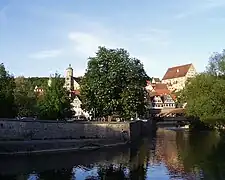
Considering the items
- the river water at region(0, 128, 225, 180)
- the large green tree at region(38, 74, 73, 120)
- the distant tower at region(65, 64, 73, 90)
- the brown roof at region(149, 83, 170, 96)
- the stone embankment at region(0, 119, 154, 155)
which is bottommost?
the river water at region(0, 128, 225, 180)

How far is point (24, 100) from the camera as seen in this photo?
7825 cm

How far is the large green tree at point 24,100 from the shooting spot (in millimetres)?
77562

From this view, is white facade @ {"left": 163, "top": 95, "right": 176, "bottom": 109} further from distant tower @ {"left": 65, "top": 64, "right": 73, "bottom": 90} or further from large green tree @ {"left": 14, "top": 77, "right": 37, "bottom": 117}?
Result: large green tree @ {"left": 14, "top": 77, "right": 37, "bottom": 117}

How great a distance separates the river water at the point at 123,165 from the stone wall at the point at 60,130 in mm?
3099

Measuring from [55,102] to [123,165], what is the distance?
2744cm

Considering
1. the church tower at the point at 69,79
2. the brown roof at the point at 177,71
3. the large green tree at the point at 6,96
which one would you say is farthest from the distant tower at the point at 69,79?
the large green tree at the point at 6,96

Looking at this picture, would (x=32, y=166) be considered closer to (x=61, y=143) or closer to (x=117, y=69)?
(x=61, y=143)

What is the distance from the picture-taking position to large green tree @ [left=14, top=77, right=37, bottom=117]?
254ft

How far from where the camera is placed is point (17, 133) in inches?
1850

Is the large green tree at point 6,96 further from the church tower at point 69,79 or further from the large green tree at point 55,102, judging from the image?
the church tower at point 69,79

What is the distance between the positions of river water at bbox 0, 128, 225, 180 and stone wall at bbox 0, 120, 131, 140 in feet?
10.2

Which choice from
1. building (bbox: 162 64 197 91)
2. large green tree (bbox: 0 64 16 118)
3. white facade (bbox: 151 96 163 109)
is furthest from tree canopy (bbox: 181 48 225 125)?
building (bbox: 162 64 197 91)

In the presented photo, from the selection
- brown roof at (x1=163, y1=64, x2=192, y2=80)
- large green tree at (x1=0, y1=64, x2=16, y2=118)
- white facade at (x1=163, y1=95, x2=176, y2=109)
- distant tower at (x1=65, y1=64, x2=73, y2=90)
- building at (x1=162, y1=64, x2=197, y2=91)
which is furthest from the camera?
brown roof at (x1=163, y1=64, x2=192, y2=80)

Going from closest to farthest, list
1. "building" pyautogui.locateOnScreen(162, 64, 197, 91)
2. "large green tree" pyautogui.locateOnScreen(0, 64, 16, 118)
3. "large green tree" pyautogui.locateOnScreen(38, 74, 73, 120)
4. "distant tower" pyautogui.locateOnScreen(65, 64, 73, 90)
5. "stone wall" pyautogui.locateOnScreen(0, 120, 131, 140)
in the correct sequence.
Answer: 1. "stone wall" pyautogui.locateOnScreen(0, 120, 131, 140)
2. "large green tree" pyautogui.locateOnScreen(0, 64, 16, 118)
3. "large green tree" pyautogui.locateOnScreen(38, 74, 73, 120)
4. "distant tower" pyautogui.locateOnScreen(65, 64, 73, 90)
5. "building" pyautogui.locateOnScreen(162, 64, 197, 91)
